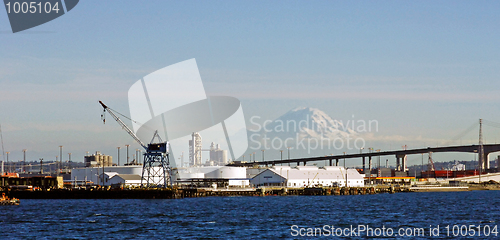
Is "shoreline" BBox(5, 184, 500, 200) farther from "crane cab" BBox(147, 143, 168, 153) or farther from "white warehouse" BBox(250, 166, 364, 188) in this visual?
"white warehouse" BBox(250, 166, 364, 188)

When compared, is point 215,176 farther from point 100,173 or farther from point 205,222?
point 205,222

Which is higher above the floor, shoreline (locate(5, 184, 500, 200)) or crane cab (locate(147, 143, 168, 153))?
crane cab (locate(147, 143, 168, 153))

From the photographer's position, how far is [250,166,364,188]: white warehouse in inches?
7013

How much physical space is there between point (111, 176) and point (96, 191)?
38.6m

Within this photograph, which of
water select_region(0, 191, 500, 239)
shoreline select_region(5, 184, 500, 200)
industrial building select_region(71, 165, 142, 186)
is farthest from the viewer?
industrial building select_region(71, 165, 142, 186)

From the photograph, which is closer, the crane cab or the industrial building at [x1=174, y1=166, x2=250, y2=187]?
the crane cab

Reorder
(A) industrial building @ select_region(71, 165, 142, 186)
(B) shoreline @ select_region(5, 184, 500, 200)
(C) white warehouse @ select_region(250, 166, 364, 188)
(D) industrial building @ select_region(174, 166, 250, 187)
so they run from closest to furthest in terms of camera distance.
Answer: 1. (B) shoreline @ select_region(5, 184, 500, 200)
2. (A) industrial building @ select_region(71, 165, 142, 186)
3. (D) industrial building @ select_region(174, 166, 250, 187)
4. (C) white warehouse @ select_region(250, 166, 364, 188)

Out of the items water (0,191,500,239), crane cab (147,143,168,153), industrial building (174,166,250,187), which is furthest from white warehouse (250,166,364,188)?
water (0,191,500,239)

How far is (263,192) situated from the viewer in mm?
153875

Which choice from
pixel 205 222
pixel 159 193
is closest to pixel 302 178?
pixel 159 193

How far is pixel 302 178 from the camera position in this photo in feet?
602

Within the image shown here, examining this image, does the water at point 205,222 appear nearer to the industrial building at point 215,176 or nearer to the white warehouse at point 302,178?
→ the industrial building at point 215,176

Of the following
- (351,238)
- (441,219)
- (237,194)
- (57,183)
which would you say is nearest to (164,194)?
(237,194)

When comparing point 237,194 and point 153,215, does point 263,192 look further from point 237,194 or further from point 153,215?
point 153,215
